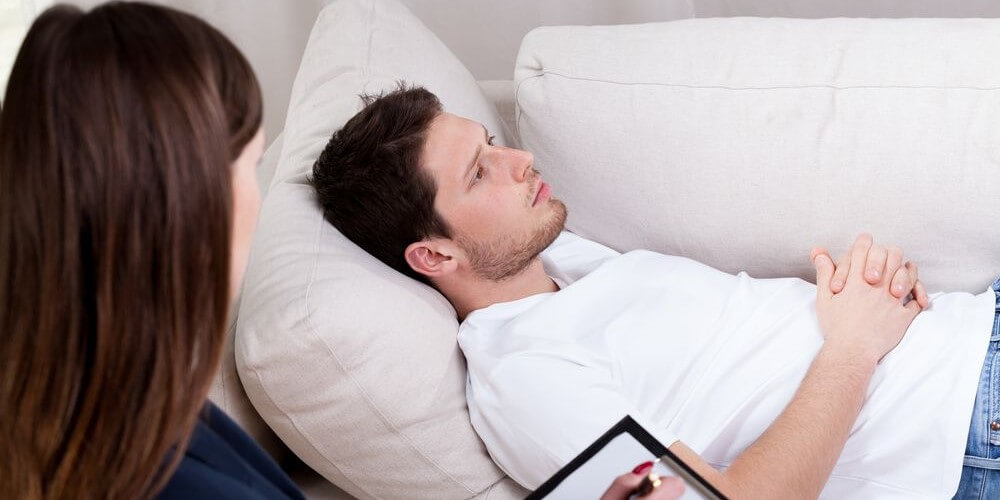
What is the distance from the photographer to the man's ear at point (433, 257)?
4.75 feet

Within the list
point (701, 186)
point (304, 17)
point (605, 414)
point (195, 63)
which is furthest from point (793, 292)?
point (304, 17)

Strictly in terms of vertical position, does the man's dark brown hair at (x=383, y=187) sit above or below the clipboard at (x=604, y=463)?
below

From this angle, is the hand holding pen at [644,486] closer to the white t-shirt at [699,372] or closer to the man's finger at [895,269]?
the white t-shirt at [699,372]

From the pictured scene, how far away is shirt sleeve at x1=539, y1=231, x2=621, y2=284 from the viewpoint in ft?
5.27

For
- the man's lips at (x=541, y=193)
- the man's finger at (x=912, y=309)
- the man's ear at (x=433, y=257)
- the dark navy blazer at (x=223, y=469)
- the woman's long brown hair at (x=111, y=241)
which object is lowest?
the man's ear at (x=433, y=257)

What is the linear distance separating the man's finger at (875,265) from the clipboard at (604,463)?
2.32 feet

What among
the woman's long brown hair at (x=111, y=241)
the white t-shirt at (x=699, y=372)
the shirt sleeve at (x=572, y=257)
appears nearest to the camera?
the woman's long brown hair at (x=111, y=241)

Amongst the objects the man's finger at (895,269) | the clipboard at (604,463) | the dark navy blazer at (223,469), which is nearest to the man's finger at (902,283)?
the man's finger at (895,269)

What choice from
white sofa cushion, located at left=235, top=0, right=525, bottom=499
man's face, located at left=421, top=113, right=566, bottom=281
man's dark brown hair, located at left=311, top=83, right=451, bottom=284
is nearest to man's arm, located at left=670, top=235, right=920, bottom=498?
white sofa cushion, located at left=235, top=0, right=525, bottom=499

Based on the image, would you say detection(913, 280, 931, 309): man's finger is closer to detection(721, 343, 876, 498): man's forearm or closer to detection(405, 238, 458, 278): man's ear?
detection(721, 343, 876, 498): man's forearm

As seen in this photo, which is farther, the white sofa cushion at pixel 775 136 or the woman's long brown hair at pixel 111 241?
the white sofa cushion at pixel 775 136

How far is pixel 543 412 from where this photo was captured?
3.99 feet

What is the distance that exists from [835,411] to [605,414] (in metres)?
0.29

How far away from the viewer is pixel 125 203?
671mm
